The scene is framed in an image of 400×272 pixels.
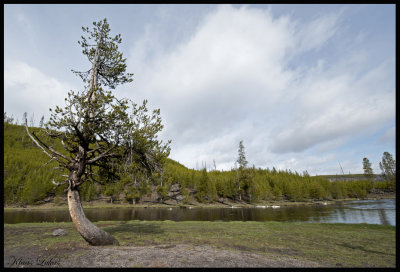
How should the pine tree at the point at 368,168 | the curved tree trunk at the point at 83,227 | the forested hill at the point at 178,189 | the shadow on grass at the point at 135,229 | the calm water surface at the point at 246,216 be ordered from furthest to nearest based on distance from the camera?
the pine tree at the point at 368,168, the forested hill at the point at 178,189, the calm water surface at the point at 246,216, the shadow on grass at the point at 135,229, the curved tree trunk at the point at 83,227

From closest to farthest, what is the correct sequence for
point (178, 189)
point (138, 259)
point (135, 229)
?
1. point (138, 259)
2. point (135, 229)
3. point (178, 189)

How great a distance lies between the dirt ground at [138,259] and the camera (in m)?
8.42

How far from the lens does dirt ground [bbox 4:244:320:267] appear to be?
27.6 feet

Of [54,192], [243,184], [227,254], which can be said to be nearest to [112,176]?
[227,254]

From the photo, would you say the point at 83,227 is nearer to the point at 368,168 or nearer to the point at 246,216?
the point at 246,216

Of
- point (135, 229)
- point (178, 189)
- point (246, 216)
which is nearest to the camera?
point (135, 229)

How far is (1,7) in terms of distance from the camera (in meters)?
8.76

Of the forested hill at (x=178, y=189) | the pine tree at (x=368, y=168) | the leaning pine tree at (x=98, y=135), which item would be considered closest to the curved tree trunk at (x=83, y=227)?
the leaning pine tree at (x=98, y=135)

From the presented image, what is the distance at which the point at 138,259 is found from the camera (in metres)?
8.86

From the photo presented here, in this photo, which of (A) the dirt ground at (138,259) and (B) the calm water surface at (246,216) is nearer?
(A) the dirt ground at (138,259)

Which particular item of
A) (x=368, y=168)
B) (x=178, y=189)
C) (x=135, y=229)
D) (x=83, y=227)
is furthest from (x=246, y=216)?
(x=368, y=168)

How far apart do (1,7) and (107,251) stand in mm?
13635

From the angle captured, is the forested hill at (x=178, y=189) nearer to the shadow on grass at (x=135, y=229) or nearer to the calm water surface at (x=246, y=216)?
the calm water surface at (x=246, y=216)

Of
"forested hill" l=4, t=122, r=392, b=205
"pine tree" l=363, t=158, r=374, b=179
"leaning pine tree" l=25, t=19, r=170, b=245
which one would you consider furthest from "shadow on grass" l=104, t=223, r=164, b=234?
"pine tree" l=363, t=158, r=374, b=179
